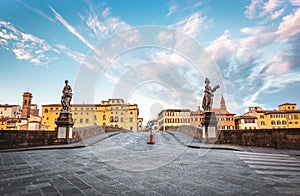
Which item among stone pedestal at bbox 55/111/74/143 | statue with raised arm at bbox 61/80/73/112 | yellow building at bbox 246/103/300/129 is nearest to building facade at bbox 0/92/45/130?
statue with raised arm at bbox 61/80/73/112

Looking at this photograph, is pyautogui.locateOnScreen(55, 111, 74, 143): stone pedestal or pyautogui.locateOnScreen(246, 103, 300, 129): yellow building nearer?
pyautogui.locateOnScreen(55, 111, 74, 143): stone pedestal

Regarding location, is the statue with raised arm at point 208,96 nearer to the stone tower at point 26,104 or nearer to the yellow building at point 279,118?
the yellow building at point 279,118

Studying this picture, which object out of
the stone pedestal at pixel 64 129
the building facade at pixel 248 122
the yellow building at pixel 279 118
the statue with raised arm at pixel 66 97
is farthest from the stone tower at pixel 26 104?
the yellow building at pixel 279 118

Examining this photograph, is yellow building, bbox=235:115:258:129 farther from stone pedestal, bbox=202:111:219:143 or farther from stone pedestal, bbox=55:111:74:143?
stone pedestal, bbox=55:111:74:143

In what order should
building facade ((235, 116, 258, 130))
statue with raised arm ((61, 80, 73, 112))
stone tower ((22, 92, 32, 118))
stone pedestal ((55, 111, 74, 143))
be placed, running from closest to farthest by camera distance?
stone pedestal ((55, 111, 74, 143))
statue with raised arm ((61, 80, 73, 112))
building facade ((235, 116, 258, 130))
stone tower ((22, 92, 32, 118))

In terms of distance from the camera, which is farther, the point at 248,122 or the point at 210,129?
the point at 248,122

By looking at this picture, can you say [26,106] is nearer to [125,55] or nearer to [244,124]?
[125,55]

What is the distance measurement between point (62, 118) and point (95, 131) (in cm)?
708

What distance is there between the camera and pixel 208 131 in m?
11.7

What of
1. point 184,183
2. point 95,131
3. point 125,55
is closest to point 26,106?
point 95,131

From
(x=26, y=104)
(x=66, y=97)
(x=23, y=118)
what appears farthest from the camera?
(x=26, y=104)

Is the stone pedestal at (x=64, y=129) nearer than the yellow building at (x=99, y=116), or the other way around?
the stone pedestal at (x=64, y=129)

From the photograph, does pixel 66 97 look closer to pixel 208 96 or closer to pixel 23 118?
pixel 208 96

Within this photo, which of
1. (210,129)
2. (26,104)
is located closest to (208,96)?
(210,129)
